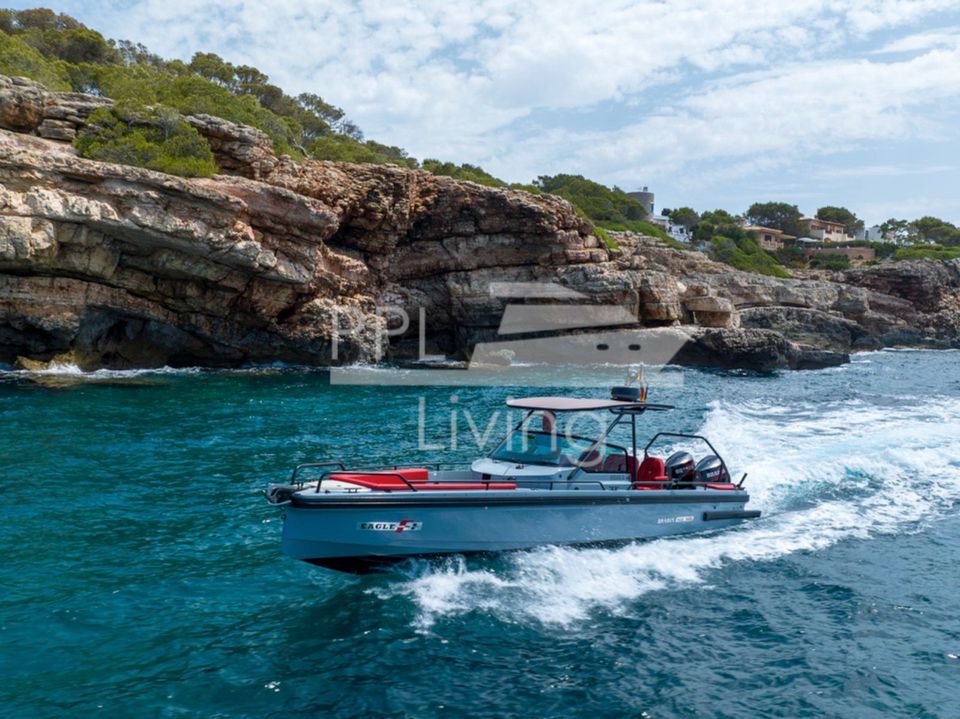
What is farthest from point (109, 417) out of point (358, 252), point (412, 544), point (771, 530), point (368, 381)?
point (358, 252)

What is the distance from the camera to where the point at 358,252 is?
38562mm

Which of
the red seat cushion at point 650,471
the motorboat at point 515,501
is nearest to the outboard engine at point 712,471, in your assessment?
the motorboat at point 515,501

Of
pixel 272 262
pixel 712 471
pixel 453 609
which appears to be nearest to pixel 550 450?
pixel 453 609

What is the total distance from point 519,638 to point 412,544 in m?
1.98

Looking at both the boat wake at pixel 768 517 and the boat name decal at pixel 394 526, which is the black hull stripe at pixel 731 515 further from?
the boat name decal at pixel 394 526

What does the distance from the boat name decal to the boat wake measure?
666mm

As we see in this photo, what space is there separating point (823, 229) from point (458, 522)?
121 m

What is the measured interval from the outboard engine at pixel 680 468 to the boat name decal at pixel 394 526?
5.08 metres

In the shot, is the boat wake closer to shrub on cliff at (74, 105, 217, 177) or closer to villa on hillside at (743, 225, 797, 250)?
shrub on cliff at (74, 105, 217, 177)

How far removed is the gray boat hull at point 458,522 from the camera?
9.53 metres

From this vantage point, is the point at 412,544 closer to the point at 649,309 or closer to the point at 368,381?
the point at 368,381

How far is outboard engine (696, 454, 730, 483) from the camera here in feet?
43.9

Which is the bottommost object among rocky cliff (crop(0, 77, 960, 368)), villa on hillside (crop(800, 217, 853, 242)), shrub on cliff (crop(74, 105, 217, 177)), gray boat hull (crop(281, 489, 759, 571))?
gray boat hull (crop(281, 489, 759, 571))

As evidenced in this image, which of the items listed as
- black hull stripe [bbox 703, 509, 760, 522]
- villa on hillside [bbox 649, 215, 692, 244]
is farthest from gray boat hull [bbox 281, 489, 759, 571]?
villa on hillside [bbox 649, 215, 692, 244]
